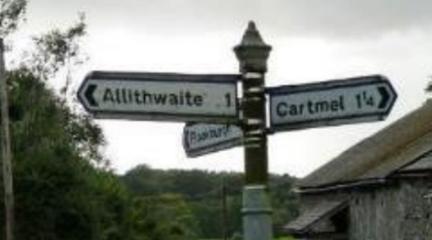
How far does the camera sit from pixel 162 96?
6176 mm

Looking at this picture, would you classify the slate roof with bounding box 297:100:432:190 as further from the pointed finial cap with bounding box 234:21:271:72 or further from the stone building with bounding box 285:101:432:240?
the pointed finial cap with bounding box 234:21:271:72

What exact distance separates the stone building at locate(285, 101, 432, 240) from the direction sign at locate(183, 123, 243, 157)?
1984 cm

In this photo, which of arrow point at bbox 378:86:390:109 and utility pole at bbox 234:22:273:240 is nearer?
utility pole at bbox 234:22:273:240

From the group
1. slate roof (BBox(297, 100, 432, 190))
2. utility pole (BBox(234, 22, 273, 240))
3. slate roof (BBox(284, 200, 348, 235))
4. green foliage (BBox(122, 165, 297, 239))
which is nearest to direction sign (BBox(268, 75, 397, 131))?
utility pole (BBox(234, 22, 273, 240))

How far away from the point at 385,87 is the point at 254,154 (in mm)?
832

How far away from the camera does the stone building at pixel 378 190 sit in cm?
2695

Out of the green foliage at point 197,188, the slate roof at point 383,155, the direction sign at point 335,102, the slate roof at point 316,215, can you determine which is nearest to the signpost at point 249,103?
the direction sign at point 335,102

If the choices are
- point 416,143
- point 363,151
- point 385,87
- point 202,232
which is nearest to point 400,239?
point 416,143

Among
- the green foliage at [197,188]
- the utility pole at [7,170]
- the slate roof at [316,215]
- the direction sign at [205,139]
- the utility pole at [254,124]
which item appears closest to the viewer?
the utility pole at [254,124]

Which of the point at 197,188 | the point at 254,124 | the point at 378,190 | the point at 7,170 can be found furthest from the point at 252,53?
the point at 197,188

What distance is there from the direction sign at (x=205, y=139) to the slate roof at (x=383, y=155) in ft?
65.0

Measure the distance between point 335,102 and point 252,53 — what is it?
575 mm

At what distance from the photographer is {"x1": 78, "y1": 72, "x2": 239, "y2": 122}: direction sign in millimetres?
6098

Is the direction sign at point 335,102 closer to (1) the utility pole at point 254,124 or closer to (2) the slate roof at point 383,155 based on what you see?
(1) the utility pole at point 254,124
